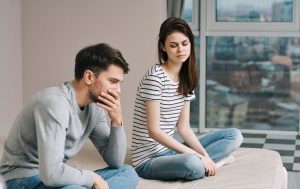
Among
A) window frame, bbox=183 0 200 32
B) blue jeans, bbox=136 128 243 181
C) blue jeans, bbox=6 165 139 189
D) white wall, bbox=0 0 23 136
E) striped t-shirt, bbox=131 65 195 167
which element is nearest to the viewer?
blue jeans, bbox=6 165 139 189

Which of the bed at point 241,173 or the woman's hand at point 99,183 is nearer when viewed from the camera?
the woman's hand at point 99,183

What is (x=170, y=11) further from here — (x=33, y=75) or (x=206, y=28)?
(x=33, y=75)

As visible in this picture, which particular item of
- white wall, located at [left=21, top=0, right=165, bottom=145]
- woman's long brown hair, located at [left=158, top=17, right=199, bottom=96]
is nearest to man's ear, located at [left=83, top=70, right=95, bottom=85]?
woman's long brown hair, located at [left=158, top=17, right=199, bottom=96]

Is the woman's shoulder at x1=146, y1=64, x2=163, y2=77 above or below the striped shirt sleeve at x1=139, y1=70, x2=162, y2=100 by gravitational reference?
above

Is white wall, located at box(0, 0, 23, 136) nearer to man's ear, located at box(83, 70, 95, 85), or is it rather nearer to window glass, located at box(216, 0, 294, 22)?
window glass, located at box(216, 0, 294, 22)

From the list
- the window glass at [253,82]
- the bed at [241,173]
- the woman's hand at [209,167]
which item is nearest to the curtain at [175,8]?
the window glass at [253,82]

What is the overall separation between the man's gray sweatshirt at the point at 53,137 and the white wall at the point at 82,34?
1.84m

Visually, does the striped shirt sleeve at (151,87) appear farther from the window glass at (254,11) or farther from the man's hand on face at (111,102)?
the window glass at (254,11)

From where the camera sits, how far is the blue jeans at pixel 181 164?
2727 millimetres

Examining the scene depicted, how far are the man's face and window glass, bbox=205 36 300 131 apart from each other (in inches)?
117

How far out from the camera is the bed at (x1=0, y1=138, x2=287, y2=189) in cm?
262

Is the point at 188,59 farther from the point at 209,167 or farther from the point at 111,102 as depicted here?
the point at 111,102

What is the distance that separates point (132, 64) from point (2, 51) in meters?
0.91

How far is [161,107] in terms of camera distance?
291cm
